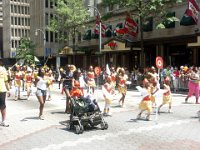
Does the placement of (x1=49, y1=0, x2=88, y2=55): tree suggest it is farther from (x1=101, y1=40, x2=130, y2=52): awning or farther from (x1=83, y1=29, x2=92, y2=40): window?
(x1=101, y1=40, x2=130, y2=52): awning

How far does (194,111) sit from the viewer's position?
15.2 meters

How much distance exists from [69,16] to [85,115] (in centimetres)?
3552

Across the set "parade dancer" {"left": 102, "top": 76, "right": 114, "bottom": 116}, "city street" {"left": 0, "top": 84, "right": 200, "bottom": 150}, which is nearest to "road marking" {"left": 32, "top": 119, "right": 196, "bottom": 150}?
"city street" {"left": 0, "top": 84, "right": 200, "bottom": 150}

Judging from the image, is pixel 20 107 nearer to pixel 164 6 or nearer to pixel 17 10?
pixel 164 6

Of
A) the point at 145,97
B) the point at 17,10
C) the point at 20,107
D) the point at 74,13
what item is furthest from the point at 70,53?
the point at 17,10

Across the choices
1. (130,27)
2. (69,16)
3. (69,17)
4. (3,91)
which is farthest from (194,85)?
(69,17)

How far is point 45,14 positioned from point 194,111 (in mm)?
72182

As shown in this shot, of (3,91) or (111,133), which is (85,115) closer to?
(111,133)

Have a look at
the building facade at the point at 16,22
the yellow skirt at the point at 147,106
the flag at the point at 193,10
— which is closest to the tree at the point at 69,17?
the flag at the point at 193,10

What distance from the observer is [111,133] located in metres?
10.9

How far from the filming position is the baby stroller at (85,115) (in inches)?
437

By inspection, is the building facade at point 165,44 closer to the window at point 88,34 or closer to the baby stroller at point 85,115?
the window at point 88,34

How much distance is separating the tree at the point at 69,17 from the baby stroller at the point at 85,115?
Answer: 3449 cm

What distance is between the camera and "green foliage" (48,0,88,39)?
149 feet
